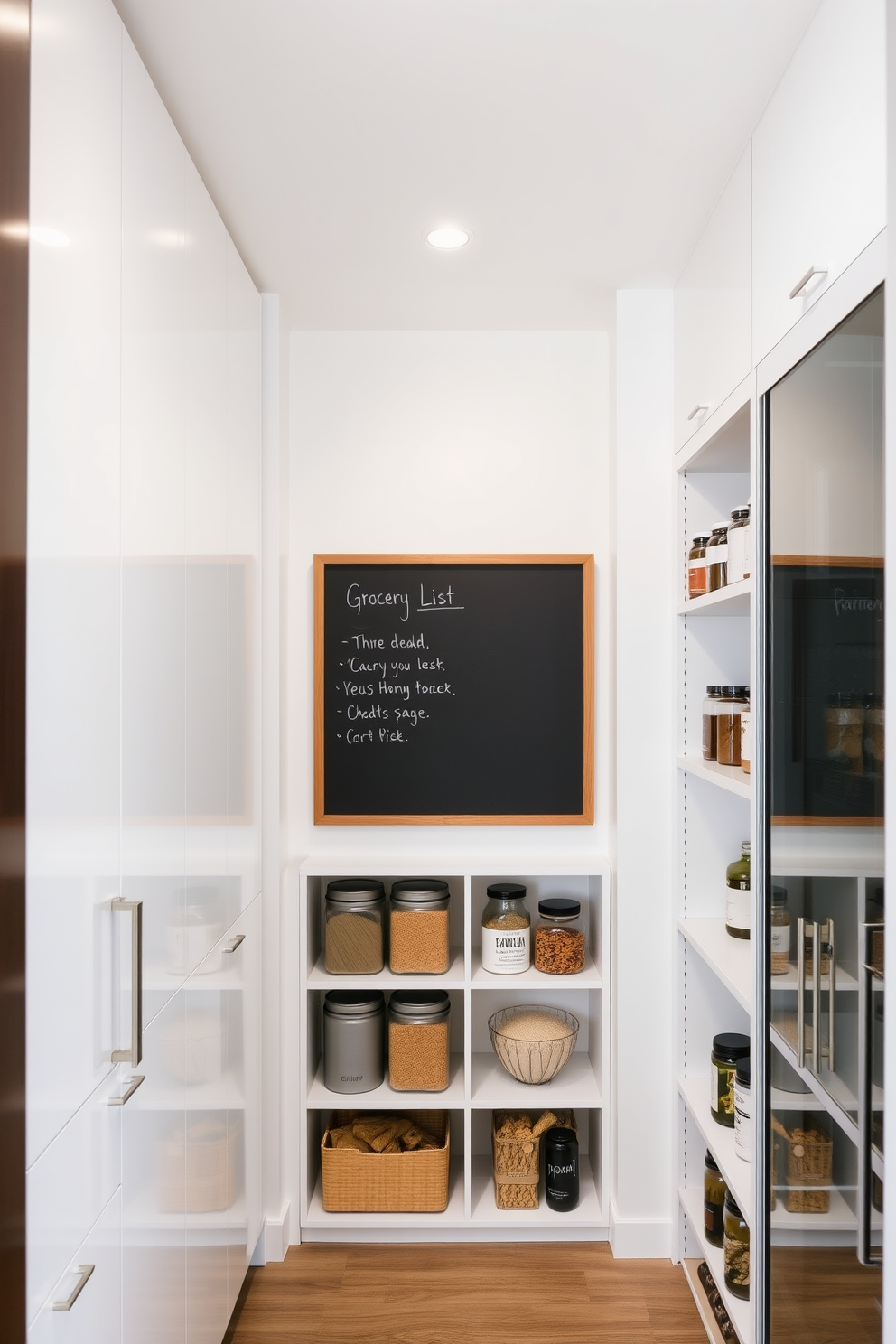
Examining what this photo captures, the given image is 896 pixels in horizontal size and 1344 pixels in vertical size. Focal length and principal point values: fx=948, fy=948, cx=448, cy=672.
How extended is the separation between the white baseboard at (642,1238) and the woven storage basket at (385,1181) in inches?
18.3

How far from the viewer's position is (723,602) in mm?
2072

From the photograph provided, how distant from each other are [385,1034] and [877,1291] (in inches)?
64.6

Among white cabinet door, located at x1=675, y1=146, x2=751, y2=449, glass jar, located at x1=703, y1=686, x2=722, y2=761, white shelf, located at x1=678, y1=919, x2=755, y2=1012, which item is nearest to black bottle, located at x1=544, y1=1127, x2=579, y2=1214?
white shelf, located at x1=678, y1=919, x2=755, y2=1012

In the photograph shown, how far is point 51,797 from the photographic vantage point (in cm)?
110

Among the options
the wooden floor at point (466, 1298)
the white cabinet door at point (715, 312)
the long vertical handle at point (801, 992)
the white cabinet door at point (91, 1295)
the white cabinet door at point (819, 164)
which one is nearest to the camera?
the white cabinet door at point (91, 1295)

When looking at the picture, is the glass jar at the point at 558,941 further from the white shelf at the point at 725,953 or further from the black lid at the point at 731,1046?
the black lid at the point at 731,1046

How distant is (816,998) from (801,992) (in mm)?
64

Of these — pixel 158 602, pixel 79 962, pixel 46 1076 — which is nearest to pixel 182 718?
pixel 158 602

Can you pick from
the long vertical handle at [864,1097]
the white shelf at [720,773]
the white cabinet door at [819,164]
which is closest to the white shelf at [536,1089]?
the white shelf at [720,773]

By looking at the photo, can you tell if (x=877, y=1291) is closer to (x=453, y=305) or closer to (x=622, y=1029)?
(x=622, y=1029)

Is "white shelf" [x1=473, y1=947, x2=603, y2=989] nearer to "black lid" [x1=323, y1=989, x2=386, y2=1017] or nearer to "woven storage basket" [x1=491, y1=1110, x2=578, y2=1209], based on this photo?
"black lid" [x1=323, y1=989, x2=386, y2=1017]

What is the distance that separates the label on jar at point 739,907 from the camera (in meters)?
2.19

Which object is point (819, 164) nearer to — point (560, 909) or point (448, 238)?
point (448, 238)

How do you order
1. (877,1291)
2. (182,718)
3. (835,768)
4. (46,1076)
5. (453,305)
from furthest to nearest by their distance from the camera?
(453,305) → (182,718) → (835,768) → (877,1291) → (46,1076)
